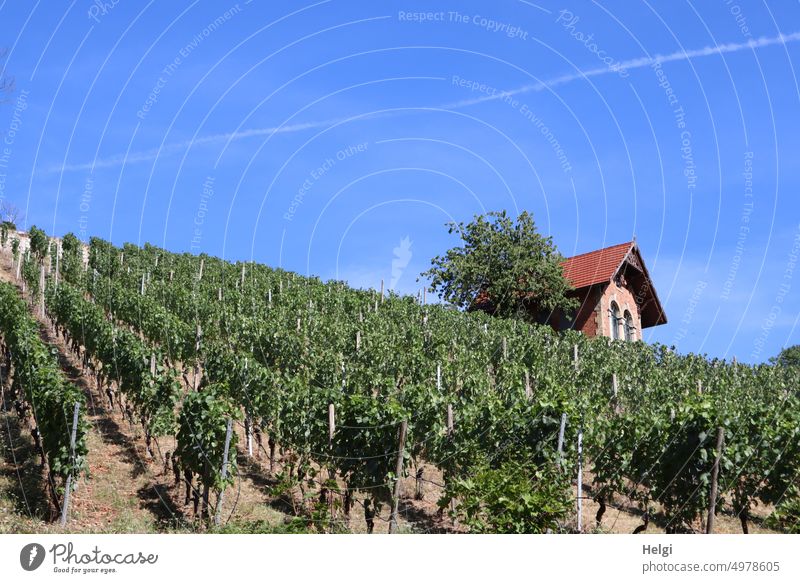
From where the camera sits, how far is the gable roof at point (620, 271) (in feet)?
151

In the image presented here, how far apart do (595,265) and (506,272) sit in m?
5.24

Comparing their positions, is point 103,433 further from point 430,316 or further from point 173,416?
point 430,316

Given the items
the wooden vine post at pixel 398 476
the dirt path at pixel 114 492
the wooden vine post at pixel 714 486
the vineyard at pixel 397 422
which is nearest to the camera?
the wooden vine post at pixel 714 486

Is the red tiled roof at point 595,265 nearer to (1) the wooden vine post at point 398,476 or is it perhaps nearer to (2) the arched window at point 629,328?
(2) the arched window at point 629,328

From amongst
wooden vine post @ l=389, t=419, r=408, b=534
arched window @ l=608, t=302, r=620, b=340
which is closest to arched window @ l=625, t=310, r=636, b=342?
arched window @ l=608, t=302, r=620, b=340

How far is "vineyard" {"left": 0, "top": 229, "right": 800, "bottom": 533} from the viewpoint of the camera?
16.6 meters

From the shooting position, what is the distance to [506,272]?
47469mm

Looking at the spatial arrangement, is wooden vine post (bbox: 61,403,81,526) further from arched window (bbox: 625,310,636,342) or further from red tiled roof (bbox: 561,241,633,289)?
arched window (bbox: 625,310,636,342)

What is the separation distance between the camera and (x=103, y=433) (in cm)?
2100

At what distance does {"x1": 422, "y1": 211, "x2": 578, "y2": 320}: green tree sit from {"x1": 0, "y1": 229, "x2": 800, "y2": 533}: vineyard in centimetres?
1345

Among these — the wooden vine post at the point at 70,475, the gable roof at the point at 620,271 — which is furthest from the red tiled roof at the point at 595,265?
the wooden vine post at the point at 70,475
